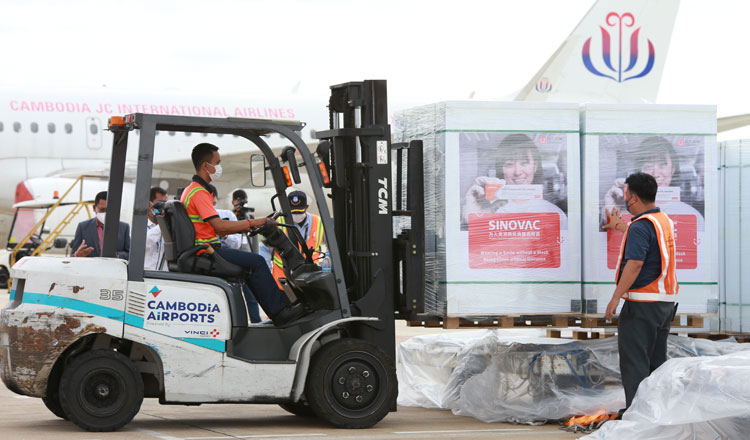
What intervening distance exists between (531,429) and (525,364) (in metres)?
0.65

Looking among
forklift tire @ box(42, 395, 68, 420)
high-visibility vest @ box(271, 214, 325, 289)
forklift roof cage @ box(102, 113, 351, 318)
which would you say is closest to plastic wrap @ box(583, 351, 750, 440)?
forklift roof cage @ box(102, 113, 351, 318)

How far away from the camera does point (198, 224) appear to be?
6961mm

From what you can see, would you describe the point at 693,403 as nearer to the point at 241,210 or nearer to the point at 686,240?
the point at 686,240

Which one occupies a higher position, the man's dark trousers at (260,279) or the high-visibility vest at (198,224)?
the high-visibility vest at (198,224)

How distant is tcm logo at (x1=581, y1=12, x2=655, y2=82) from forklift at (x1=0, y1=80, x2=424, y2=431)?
21.0 m

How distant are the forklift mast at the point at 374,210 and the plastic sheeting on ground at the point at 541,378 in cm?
91

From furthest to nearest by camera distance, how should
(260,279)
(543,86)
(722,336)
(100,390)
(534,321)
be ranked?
1. (543,86)
2. (722,336)
3. (534,321)
4. (260,279)
5. (100,390)

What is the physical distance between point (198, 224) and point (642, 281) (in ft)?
9.47

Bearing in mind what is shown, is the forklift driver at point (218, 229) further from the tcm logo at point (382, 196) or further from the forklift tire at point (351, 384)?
the tcm logo at point (382, 196)

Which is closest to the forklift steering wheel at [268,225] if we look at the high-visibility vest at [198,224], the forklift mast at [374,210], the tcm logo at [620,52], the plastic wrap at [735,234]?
the high-visibility vest at [198,224]

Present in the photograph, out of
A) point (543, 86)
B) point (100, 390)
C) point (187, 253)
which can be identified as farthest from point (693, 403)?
point (543, 86)

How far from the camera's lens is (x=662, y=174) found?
769 cm

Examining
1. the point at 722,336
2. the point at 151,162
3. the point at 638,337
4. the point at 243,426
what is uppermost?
the point at 151,162

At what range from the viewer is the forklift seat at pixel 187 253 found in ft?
22.5
